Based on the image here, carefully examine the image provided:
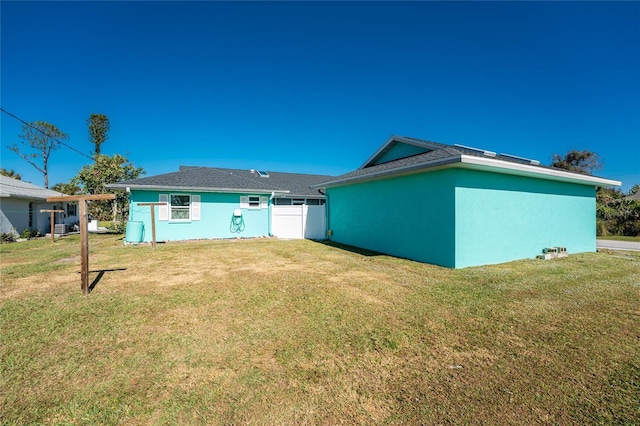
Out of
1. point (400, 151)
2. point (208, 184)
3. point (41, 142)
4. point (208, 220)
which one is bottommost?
point (208, 220)

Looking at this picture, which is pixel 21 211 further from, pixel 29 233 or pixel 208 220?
pixel 208 220

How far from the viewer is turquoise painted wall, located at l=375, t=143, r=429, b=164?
11539 millimetres

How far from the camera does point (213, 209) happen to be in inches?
576

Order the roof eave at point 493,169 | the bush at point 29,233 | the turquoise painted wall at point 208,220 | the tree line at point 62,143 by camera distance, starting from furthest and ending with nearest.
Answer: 1. the tree line at point 62,143
2. the bush at point 29,233
3. the turquoise painted wall at point 208,220
4. the roof eave at point 493,169

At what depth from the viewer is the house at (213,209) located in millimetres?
13250

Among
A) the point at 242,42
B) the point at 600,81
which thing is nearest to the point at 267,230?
the point at 242,42

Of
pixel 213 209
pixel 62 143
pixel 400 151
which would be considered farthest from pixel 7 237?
pixel 400 151

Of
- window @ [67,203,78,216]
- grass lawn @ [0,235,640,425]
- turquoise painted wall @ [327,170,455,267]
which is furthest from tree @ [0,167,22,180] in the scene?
turquoise painted wall @ [327,170,455,267]

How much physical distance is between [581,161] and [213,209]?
36493mm

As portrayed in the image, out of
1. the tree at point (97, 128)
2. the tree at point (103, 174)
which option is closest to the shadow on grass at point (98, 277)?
the tree at point (103, 174)

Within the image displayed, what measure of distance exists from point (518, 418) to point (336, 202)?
1205cm

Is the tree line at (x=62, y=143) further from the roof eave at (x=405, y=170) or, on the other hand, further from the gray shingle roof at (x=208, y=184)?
the roof eave at (x=405, y=170)

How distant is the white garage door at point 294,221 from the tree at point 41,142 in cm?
2782

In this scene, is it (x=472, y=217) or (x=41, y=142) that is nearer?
(x=472, y=217)
